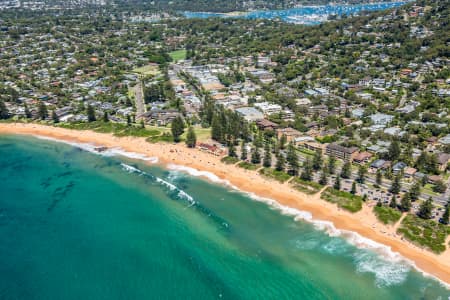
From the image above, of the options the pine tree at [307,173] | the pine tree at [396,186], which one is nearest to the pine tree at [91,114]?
the pine tree at [307,173]

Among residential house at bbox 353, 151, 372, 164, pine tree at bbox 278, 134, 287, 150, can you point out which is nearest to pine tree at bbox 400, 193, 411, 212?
residential house at bbox 353, 151, 372, 164

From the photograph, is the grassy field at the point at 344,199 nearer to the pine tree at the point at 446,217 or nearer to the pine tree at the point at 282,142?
the pine tree at the point at 446,217

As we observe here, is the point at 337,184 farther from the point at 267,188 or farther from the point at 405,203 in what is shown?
the point at 267,188

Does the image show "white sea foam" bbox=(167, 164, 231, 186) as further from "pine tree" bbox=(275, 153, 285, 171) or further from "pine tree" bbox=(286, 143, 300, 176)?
"pine tree" bbox=(286, 143, 300, 176)

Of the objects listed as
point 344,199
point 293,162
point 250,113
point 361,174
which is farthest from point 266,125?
point 344,199

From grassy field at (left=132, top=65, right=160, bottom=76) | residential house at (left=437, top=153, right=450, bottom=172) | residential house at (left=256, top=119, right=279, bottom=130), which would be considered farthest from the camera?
grassy field at (left=132, top=65, right=160, bottom=76)

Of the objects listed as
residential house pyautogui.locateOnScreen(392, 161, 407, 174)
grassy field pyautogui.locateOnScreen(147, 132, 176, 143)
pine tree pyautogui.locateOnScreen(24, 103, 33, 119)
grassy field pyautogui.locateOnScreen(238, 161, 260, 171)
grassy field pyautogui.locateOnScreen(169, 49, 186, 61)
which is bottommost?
grassy field pyautogui.locateOnScreen(238, 161, 260, 171)
